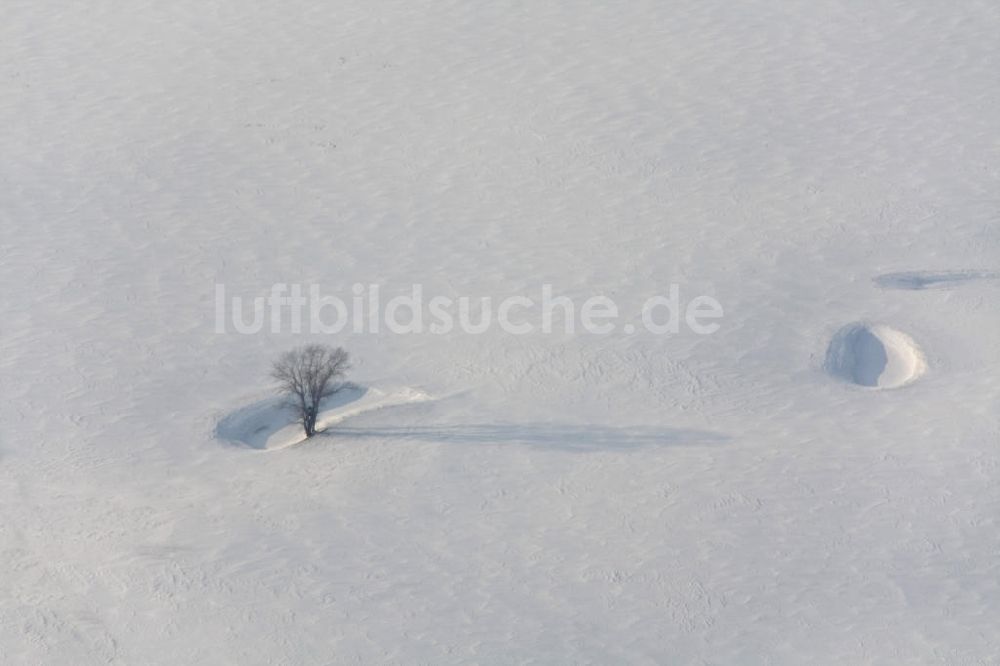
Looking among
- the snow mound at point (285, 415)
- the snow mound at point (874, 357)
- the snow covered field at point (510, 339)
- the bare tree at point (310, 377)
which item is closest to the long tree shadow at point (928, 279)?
the snow covered field at point (510, 339)

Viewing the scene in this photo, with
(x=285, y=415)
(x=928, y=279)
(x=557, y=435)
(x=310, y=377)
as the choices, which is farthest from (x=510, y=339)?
(x=928, y=279)

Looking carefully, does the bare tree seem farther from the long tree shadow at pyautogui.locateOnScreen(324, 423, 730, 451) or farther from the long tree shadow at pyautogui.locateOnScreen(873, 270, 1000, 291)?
the long tree shadow at pyautogui.locateOnScreen(873, 270, 1000, 291)

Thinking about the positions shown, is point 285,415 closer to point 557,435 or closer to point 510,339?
point 510,339

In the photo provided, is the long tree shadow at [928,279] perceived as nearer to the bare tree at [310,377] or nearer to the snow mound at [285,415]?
the snow mound at [285,415]

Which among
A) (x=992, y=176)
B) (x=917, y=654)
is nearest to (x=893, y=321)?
(x=992, y=176)

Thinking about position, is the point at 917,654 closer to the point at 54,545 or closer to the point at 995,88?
the point at 54,545

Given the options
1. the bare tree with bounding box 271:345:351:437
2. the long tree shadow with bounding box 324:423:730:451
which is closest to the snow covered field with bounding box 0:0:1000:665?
the long tree shadow with bounding box 324:423:730:451
